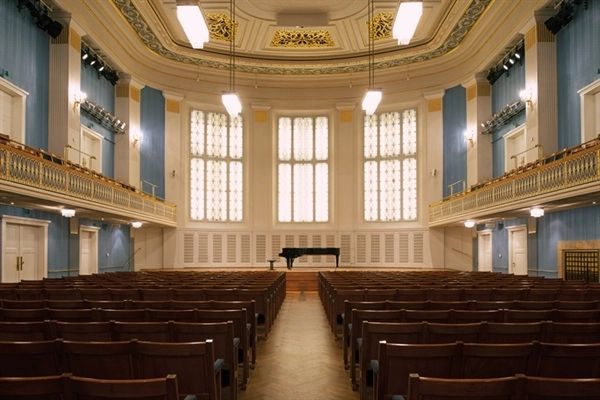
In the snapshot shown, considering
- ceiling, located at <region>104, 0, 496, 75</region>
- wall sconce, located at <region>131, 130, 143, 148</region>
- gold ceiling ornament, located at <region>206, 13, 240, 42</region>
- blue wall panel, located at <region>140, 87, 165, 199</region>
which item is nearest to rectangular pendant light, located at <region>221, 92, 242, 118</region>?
ceiling, located at <region>104, 0, 496, 75</region>

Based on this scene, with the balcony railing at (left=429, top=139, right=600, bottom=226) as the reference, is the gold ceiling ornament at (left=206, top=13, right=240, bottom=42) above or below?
above

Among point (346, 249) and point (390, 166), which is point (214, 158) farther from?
point (390, 166)

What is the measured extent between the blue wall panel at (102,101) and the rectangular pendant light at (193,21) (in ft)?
33.4

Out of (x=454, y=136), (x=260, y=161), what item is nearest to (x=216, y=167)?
(x=260, y=161)

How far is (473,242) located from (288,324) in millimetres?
14995

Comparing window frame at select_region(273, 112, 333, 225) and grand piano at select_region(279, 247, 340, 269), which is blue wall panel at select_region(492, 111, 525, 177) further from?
window frame at select_region(273, 112, 333, 225)

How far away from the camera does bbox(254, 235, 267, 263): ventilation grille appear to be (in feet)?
84.8

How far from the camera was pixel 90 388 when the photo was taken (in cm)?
250

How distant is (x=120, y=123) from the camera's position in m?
21.4

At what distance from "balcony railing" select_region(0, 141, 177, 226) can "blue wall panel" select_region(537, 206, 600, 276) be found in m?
13.5

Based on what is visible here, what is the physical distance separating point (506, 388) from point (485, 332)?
193cm

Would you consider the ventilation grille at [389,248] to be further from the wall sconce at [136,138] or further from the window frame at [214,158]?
the wall sconce at [136,138]

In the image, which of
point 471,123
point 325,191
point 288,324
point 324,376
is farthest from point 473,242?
point 324,376

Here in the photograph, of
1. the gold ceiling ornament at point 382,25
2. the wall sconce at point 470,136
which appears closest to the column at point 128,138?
the gold ceiling ornament at point 382,25
